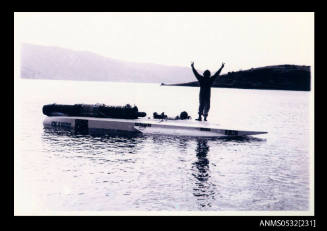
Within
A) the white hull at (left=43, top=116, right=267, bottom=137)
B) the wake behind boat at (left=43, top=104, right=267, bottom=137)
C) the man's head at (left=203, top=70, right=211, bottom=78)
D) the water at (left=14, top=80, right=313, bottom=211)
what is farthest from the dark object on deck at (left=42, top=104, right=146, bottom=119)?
the man's head at (left=203, top=70, right=211, bottom=78)

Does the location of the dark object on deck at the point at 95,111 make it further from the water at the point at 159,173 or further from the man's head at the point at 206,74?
the man's head at the point at 206,74

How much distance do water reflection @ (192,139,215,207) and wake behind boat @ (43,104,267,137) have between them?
6679 mm

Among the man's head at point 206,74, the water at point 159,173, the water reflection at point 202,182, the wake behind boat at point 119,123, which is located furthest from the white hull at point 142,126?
the water reflection at point 202,182

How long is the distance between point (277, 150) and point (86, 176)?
17.2m

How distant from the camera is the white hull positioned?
3738 cm

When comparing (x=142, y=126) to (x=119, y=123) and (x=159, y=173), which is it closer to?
(x=119, y=123)

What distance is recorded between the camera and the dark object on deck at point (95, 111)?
41562 millimetres

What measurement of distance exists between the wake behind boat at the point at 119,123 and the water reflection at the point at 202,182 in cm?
668

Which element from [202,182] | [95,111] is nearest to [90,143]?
[95,111]

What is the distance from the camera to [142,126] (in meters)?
39.4

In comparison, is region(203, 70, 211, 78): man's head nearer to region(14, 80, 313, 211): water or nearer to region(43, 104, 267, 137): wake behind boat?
region(43, 104, 267, 137): wake behind boat

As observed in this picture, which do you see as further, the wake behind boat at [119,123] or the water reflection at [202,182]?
the wake behind boat at [119,123]

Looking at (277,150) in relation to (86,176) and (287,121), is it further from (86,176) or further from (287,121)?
(287,121)

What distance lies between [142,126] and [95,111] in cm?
662
